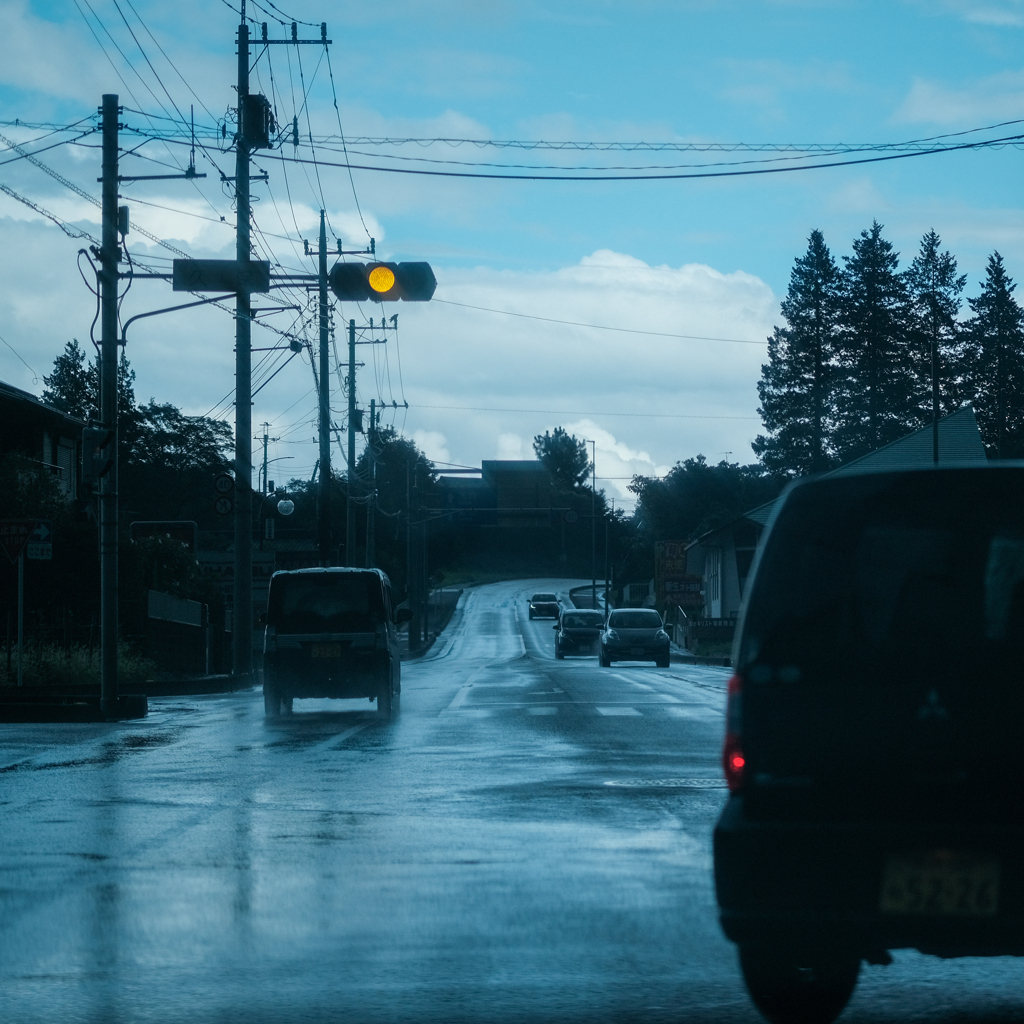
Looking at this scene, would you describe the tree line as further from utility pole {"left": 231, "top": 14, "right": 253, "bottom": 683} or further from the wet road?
the wet road

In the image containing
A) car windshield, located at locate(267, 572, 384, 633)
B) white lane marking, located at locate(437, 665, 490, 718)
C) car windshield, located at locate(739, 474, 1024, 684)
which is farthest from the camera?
white lane marking, located at locate(437, 665, 490, 718)

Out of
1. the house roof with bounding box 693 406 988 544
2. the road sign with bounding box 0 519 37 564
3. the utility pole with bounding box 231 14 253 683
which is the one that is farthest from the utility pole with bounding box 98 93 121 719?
the house roof with bounding box 693 406 988 544

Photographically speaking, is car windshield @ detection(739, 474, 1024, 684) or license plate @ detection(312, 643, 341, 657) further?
license plate @ detection(312, 643, 341, 657)

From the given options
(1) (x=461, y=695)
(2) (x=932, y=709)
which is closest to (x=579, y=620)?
(1) (x=461, y=695)

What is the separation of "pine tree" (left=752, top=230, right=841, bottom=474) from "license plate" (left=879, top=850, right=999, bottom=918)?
273 feet

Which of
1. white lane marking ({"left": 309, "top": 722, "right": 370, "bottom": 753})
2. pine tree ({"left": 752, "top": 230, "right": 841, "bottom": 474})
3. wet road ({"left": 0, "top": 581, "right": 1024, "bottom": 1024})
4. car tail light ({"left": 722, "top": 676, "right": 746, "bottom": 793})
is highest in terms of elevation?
pine tree ({"left": 752, "top": 230, "right": 841, "bottom": 474})

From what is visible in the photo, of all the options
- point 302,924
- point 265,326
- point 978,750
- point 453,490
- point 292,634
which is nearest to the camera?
point 978,750

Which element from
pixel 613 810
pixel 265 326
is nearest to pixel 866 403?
pixel 265 326

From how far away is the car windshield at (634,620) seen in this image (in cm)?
4375

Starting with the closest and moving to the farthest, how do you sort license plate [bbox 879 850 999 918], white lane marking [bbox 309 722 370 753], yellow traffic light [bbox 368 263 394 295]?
license plate [bbox 879 850 999 918] < yellow traffic light [bbox 368 263 394 295] < white lane marking [bbox 309 722 370 753]

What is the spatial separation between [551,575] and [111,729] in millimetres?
124710

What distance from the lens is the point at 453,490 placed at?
114 meters

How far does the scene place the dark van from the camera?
68.5 feet

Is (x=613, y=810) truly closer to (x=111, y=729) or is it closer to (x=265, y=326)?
(x=111, y=729)
